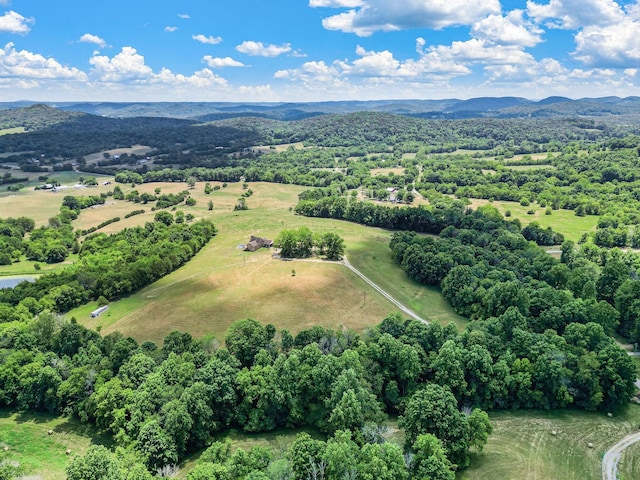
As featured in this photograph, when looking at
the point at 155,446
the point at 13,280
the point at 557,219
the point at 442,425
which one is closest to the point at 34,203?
the point at 13,280

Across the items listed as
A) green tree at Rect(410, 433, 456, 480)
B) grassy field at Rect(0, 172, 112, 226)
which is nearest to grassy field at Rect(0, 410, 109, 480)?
green tree at Rect(410, 433, 456, 480)

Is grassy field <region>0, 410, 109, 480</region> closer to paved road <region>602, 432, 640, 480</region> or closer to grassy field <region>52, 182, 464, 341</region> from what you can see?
grassy field <region>52, 182, 464, 341</region>

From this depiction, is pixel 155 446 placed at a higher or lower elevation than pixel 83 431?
higher

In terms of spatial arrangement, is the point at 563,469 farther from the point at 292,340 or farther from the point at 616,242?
the point at 616,242

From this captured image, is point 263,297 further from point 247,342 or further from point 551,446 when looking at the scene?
point 551,446

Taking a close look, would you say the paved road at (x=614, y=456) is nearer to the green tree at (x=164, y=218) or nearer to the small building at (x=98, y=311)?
the small building at (x=98, y=311)

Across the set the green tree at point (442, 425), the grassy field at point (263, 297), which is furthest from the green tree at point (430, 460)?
the grassy field at point (263, 297)
